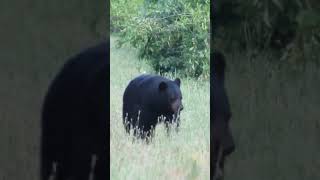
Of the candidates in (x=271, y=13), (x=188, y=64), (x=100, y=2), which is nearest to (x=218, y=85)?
(x=188, y=64)

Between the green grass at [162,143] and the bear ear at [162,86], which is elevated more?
the bear ear at [162,86]

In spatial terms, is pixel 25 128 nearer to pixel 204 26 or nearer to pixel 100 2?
pixel 100 2

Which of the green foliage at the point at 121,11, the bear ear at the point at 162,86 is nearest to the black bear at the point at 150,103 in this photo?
the bear ear at the point at 162,86

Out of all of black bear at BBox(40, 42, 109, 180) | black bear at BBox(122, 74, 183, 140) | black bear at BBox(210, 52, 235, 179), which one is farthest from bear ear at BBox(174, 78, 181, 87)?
black bear at BBox(40, 42, 109, 180)

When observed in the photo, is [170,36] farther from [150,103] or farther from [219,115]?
[219,115]

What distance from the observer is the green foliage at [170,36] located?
12.1ft

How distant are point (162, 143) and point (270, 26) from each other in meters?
0.72

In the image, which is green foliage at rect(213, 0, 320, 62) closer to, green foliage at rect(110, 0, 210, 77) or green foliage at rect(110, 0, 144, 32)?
green foliage at rect(110, 0, 210, 77)

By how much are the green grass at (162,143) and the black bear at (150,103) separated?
0.03 m

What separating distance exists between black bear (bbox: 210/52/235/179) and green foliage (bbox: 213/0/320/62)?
0.10 m

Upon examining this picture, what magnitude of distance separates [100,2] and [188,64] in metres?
0.49

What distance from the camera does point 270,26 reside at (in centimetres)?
366

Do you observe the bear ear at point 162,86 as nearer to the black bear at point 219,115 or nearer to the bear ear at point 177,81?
the bear ear at point 177,81

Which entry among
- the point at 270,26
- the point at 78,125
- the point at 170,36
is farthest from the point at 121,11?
the point at 270,26
